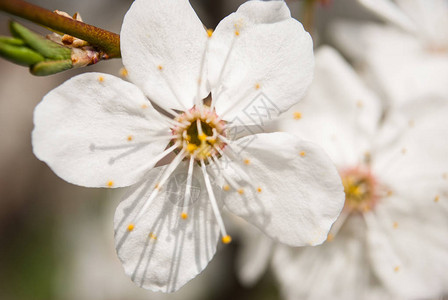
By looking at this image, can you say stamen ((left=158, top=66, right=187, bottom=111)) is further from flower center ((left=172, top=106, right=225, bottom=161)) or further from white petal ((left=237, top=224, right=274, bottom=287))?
white petal ((left=237, top=224, right=274, bottom=287))

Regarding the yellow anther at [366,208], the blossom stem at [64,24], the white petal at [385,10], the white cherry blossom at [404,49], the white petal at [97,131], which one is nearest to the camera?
the blossom stem at [64,24]

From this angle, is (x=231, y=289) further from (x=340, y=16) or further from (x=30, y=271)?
(x=340, y=16)

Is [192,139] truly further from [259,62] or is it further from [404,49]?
[404,49]

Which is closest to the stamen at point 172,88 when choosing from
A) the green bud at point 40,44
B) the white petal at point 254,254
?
the green bud at point 40,44

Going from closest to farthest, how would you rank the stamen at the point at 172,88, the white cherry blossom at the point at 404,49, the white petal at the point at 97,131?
the white petal at the point at 97,131, the stamen at the point at 172,88, the white cherry blossom at the point at 404,49

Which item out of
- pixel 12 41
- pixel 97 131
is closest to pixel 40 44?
pixel 12 41

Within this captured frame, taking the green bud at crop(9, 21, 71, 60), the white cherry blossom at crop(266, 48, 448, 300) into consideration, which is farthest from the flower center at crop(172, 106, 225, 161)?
the white cherry blossom at crop(266, 48, 448, 300)

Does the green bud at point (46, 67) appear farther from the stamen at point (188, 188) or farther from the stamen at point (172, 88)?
the stamen at point (188, 188)
